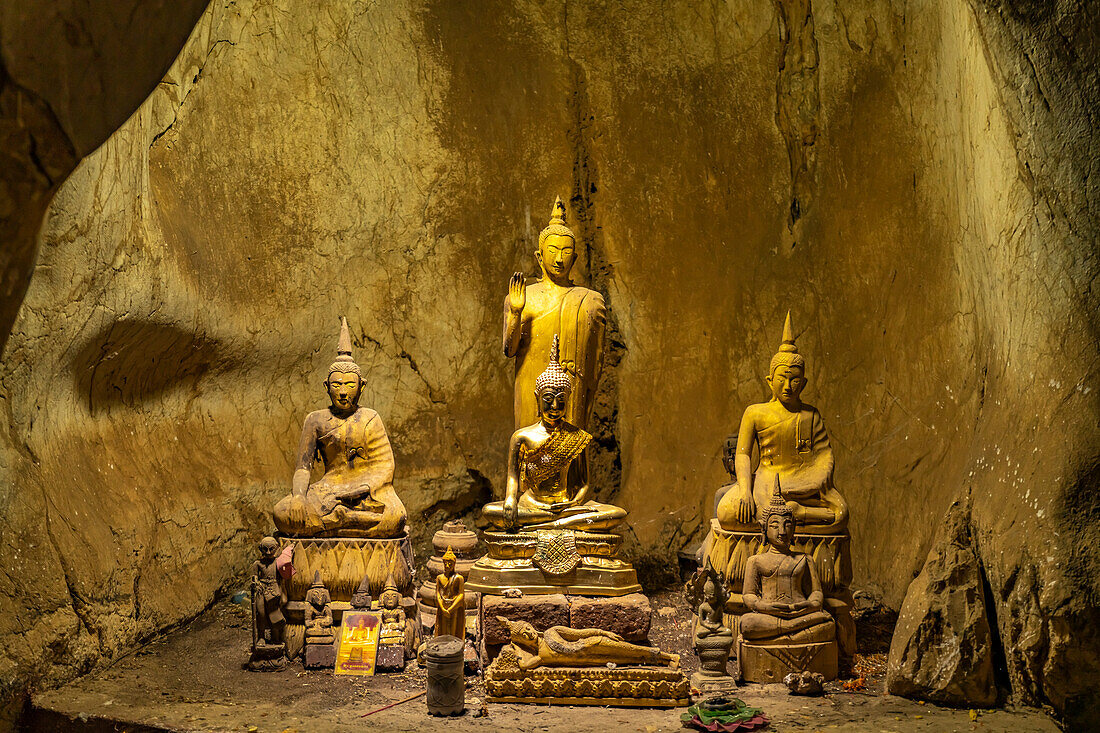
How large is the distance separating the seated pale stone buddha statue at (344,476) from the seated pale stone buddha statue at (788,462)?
1.94 metres

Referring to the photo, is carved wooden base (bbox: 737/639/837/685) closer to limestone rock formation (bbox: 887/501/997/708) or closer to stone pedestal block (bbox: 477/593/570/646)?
limestone rock formation (bbox: 887/501/997/708)

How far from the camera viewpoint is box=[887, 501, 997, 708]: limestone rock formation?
16.1 ft

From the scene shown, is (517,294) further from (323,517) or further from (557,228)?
(323,517)

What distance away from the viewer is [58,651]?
17.4 feet

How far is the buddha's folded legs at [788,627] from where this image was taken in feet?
17.0

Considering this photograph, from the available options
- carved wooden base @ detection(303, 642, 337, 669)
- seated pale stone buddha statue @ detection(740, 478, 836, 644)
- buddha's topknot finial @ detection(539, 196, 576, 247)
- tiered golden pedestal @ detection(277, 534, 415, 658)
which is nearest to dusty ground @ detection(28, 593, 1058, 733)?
carved wooden base @ detection(303, 642, 337, 669)

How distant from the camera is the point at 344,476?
19.7ft

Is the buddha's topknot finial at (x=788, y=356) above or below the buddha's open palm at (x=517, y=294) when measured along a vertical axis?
below

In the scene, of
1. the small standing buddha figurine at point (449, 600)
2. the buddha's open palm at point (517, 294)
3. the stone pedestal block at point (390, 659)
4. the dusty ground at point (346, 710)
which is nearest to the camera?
the dusty ground at point (346, 710)

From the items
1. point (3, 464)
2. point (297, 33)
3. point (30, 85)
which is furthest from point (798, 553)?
point (297, 33)

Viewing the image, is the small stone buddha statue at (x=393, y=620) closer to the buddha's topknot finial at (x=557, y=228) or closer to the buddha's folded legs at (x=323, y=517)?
the buddha's folded legs at (x=323, y=517)

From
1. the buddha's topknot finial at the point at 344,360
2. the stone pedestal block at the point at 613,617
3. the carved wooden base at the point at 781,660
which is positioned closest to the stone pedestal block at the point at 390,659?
the stone pedestal block at the point at 613,617

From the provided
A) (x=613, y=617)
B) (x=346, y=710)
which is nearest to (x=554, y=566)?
(x=613, y=617)

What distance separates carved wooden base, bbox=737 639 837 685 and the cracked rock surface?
842mm
